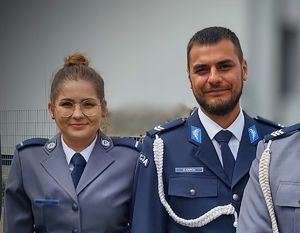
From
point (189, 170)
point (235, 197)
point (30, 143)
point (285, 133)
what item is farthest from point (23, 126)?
point (285, 133)

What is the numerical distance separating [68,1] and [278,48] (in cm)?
333

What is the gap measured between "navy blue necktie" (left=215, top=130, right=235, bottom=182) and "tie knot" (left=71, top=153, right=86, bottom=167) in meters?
0.46

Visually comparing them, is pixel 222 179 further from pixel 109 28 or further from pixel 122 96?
pixel 109 28

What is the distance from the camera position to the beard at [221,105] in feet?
4.38

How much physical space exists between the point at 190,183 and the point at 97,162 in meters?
0.36

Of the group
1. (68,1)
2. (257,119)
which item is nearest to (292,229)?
(257,119)

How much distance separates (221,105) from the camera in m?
1.34

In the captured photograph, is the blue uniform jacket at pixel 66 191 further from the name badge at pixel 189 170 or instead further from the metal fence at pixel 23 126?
the metal fence at pixel 23 126

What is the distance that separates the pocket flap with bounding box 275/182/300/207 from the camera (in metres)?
1.10

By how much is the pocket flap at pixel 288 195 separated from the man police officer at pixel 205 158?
0.74 ft

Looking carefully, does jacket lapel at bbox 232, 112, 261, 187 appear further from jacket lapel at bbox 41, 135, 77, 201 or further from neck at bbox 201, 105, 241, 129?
jacket lapel at bbox 41, 135, 77, 201

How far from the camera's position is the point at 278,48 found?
1620mm

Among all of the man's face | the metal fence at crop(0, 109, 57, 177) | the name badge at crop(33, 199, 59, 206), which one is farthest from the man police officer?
the metal fence at crop(0, 109, 57, 177)

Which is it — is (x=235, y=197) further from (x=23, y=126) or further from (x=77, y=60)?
(x=23, y=126)
